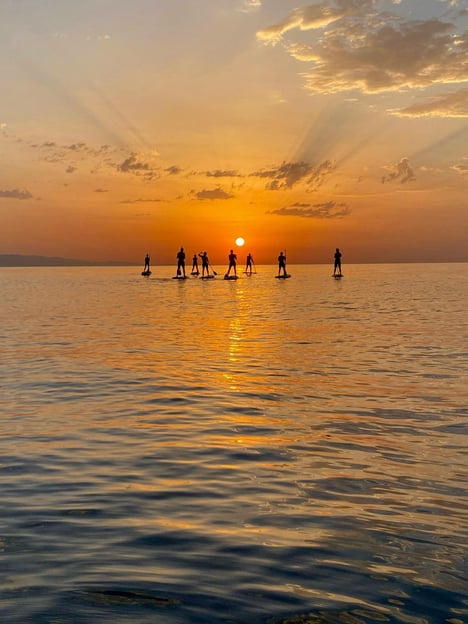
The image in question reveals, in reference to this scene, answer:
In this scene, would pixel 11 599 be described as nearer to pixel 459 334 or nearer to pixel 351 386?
pixel 351 386

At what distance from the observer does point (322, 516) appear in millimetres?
6668

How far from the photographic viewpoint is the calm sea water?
16.1ft

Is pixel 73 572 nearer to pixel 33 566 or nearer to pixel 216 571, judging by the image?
pixel 33 566

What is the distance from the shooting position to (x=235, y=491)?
751cm

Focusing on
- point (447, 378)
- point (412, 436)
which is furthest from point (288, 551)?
point (447, 378)

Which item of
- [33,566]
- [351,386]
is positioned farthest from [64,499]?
[351,386]

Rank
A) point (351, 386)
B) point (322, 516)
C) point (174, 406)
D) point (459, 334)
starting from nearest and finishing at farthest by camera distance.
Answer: point (322, 516)
point (174, 406)
point (351, 386)
point (459, 334)

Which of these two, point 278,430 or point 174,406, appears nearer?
point 278,430

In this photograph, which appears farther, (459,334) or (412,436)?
(459,334)

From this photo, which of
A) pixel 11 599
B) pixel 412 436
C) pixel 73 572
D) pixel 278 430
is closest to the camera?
pixel 11 599

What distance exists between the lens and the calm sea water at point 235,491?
16.1 feet

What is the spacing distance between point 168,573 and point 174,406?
7.29 metres

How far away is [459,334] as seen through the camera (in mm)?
24031

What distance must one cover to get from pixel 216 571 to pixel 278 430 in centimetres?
532
